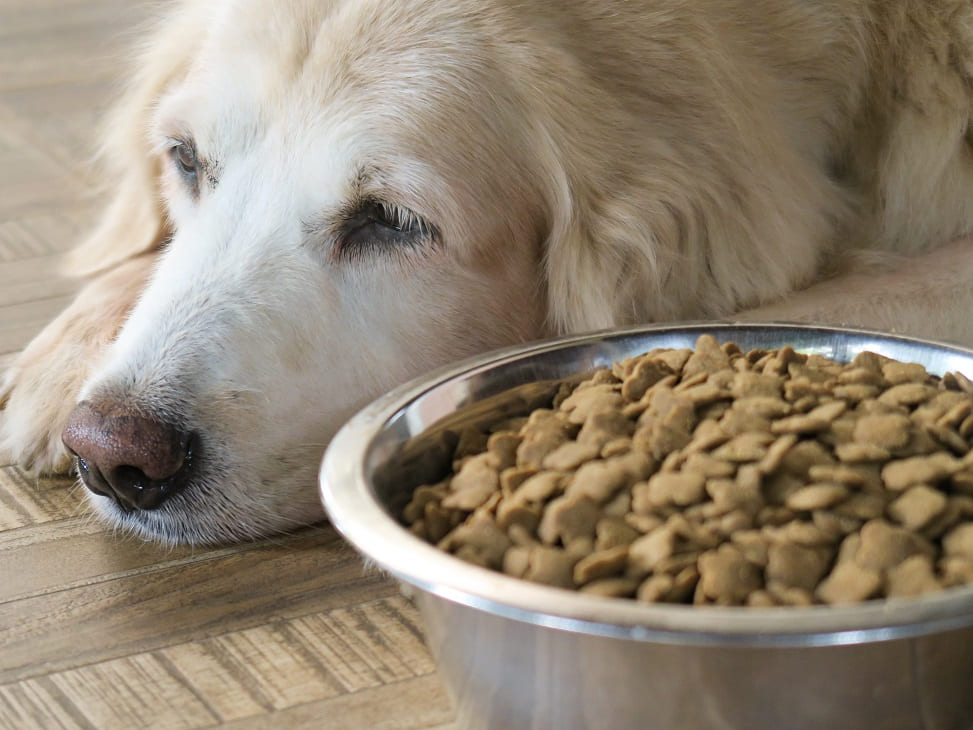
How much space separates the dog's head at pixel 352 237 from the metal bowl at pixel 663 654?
1.36 ft

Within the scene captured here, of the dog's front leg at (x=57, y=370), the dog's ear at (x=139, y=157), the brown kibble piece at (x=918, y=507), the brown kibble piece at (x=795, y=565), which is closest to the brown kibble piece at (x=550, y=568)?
the brown kibble piece at (x=795, y=565)

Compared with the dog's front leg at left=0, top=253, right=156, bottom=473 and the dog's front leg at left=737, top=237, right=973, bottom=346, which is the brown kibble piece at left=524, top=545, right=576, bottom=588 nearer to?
the dog's front leg at left=737, top=237, right=973, bottom=346

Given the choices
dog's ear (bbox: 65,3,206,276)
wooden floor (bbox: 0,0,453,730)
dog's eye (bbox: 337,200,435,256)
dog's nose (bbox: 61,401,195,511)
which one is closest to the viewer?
wooden floor (bbox: 0,0,453,730)

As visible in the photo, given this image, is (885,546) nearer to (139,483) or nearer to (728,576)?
(728,576)

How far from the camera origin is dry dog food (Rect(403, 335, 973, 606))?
936mm

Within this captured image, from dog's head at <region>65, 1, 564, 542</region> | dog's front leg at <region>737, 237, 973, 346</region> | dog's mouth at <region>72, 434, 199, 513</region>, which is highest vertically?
dog's head at <region>65, 1, 564, 542</region>

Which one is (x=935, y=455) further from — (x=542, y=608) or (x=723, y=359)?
(x=542, y=608)

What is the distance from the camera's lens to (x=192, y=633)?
1278 millimetres

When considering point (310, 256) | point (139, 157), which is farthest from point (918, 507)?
point (139, 157)

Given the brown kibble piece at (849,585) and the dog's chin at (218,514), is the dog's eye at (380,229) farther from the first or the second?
the brown kibble piece at (849,585)

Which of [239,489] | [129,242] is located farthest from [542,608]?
[129,242]

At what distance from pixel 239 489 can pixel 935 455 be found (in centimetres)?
76

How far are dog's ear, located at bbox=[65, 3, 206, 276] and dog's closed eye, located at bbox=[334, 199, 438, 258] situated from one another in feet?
1.54

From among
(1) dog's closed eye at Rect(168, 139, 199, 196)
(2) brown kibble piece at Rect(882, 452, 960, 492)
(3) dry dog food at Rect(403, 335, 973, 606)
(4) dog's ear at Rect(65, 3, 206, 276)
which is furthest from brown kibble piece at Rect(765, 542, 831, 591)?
(4) dog's ear at Rect(65, 3, 206, 276)
